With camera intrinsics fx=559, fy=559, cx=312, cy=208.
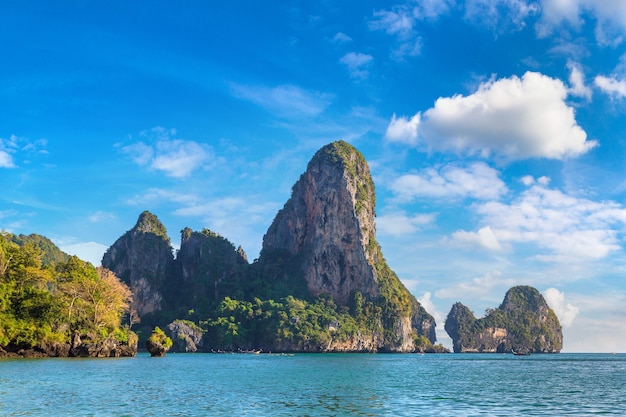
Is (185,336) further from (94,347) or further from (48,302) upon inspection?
(48,302)

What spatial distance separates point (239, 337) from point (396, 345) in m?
56.6

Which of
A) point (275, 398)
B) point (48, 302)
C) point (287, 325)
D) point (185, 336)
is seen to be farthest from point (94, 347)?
point (287, 325)

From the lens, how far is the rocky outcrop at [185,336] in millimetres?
161413

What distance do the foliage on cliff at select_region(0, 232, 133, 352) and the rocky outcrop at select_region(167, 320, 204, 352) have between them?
78.6 meters

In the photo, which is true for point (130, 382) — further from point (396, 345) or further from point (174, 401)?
point (396, 345)

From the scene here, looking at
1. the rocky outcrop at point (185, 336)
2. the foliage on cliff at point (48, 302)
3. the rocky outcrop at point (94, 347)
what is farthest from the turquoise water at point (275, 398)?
the rocky outcrop at point (185, 336)

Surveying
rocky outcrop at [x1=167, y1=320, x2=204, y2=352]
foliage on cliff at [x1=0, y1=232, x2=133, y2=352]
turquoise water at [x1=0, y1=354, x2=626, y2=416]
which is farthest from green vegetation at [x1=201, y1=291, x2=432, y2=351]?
turquoise water at [x1=0, y1=354, x2=626, y2=416]

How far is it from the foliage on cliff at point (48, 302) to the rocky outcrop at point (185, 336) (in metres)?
78.6

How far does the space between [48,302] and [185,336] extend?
94.2 metres

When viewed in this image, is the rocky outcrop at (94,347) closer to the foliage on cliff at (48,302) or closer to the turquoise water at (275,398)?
the foliage on cliff at (48,302)

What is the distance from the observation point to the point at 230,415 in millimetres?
26203

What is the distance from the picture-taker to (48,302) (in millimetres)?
72000

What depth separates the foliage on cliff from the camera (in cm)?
6875

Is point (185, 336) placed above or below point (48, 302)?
below
